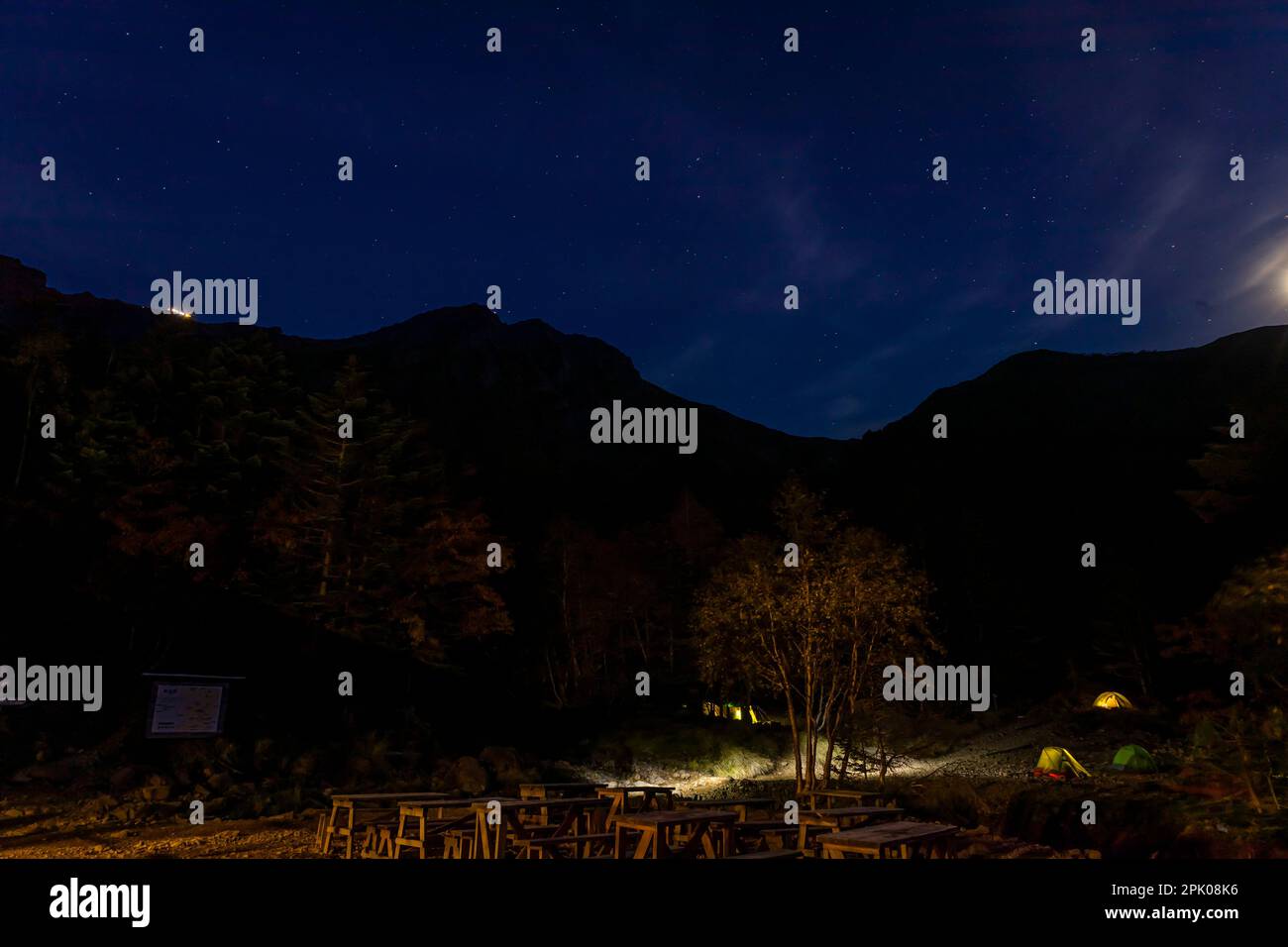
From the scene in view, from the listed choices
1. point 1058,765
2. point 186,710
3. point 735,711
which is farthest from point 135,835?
point 735,711

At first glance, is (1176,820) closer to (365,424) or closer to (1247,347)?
(365,424)

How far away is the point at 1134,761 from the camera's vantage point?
70.3 ft

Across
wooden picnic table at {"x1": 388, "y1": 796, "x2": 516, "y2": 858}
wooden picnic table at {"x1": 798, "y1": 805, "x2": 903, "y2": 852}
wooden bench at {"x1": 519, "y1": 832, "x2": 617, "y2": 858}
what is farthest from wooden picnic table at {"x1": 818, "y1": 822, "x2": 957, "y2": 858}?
wooden picnic table at {"x1": 388, "y1": 796, "x2": 516, "y2": 858}

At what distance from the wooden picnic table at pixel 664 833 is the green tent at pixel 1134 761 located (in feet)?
56.5

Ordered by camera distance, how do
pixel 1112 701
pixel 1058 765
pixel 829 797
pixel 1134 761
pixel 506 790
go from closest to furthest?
1. pixel 829 797
2. pixel 1134 761
3. pixel 1058 765
4. pixel 506 790
5. pixel 1112 701

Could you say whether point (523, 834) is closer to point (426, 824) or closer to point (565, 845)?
point (565, 845)

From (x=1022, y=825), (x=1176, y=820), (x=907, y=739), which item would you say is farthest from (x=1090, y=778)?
(x=907, y=739)

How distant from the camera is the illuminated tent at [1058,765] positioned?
834 inches

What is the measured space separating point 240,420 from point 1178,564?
136ft

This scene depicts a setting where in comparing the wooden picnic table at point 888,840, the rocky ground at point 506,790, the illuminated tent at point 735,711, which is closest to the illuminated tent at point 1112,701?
the rocky ground at point 506,790

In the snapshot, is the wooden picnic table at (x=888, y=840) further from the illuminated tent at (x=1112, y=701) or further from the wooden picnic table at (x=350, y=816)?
the illuminated tent at (x=1112, y=701)

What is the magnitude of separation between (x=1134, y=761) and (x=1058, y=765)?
6.17ft

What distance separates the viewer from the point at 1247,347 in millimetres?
119375
